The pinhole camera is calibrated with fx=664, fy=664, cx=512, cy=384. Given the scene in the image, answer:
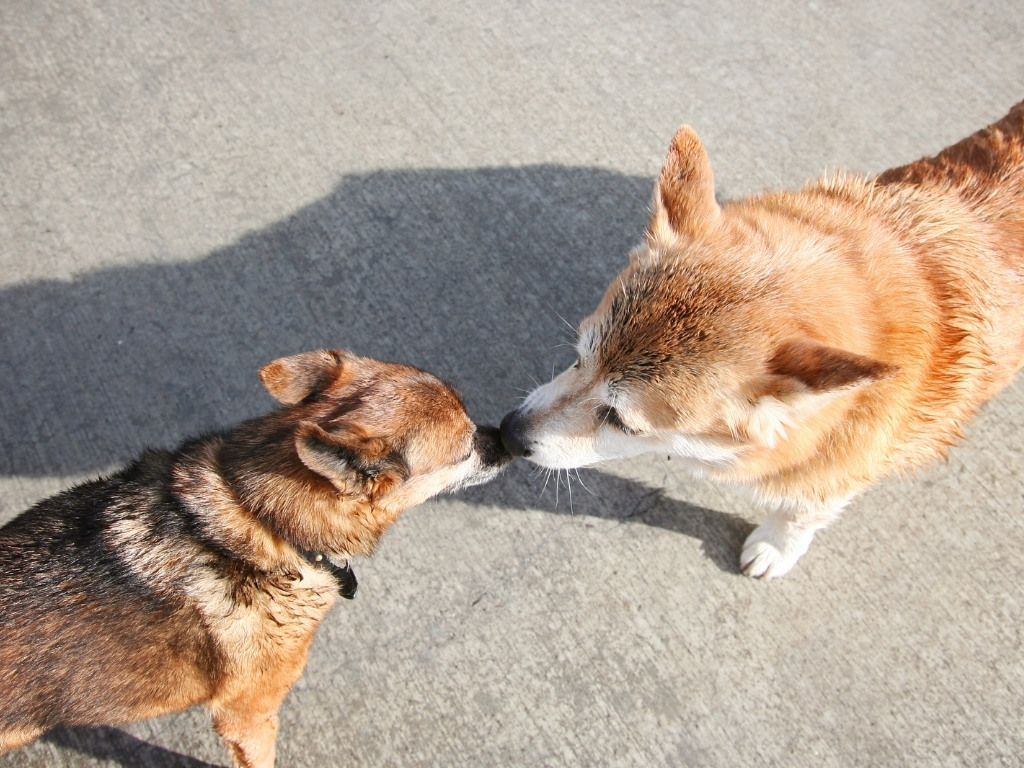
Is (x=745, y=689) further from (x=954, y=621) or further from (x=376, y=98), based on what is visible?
(x=376, y=98)

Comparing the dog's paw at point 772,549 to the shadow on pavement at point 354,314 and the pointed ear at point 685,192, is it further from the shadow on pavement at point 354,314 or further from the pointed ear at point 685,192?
the pointed ear at point 685,192

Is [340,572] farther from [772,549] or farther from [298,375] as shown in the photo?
→ [772,549]

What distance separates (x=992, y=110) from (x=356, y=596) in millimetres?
4795

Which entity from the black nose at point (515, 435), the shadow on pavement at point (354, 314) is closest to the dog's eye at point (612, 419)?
the black nose at point (515, 435)

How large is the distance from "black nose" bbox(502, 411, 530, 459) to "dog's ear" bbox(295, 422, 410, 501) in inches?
19.9

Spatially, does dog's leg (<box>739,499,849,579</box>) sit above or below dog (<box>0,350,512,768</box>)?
above

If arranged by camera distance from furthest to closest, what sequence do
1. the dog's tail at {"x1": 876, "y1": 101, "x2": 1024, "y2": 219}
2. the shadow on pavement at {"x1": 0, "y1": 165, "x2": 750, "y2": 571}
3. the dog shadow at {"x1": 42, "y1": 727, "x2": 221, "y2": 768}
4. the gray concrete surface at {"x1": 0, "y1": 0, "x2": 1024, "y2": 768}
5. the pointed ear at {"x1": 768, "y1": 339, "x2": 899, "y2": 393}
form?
the shadow on pavement at {"x1": 0, "y1": 165, "x2": 750, "y2": 571}
the gray concrete surface at {"x1": 0, "y1": 0, "x2": 1024, "y2": 768}
the dog shadow at {"x1": 42, "y1": 727, "x2": 221, "y2": 768}
the dog's tail at {"x1": 876, "y1": 101, "x2": 1024, "y2": 219}
the pointed ear at {"x1": 768, "y1": 339, "x2": 899, "y2": 393}

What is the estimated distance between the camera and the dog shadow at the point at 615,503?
318cm

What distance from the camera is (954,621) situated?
299cm

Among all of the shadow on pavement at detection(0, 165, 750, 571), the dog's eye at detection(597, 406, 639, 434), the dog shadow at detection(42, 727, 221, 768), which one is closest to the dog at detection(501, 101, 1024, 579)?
the dog's eye at detection(597, 406, 639, 434)

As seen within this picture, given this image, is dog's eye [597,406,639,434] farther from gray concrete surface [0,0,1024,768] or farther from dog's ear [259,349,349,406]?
dog's ear [259,349,349,406]

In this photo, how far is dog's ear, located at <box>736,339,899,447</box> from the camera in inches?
69.6

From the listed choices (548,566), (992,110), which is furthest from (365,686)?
(992,110)

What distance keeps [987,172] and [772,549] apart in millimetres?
1760
